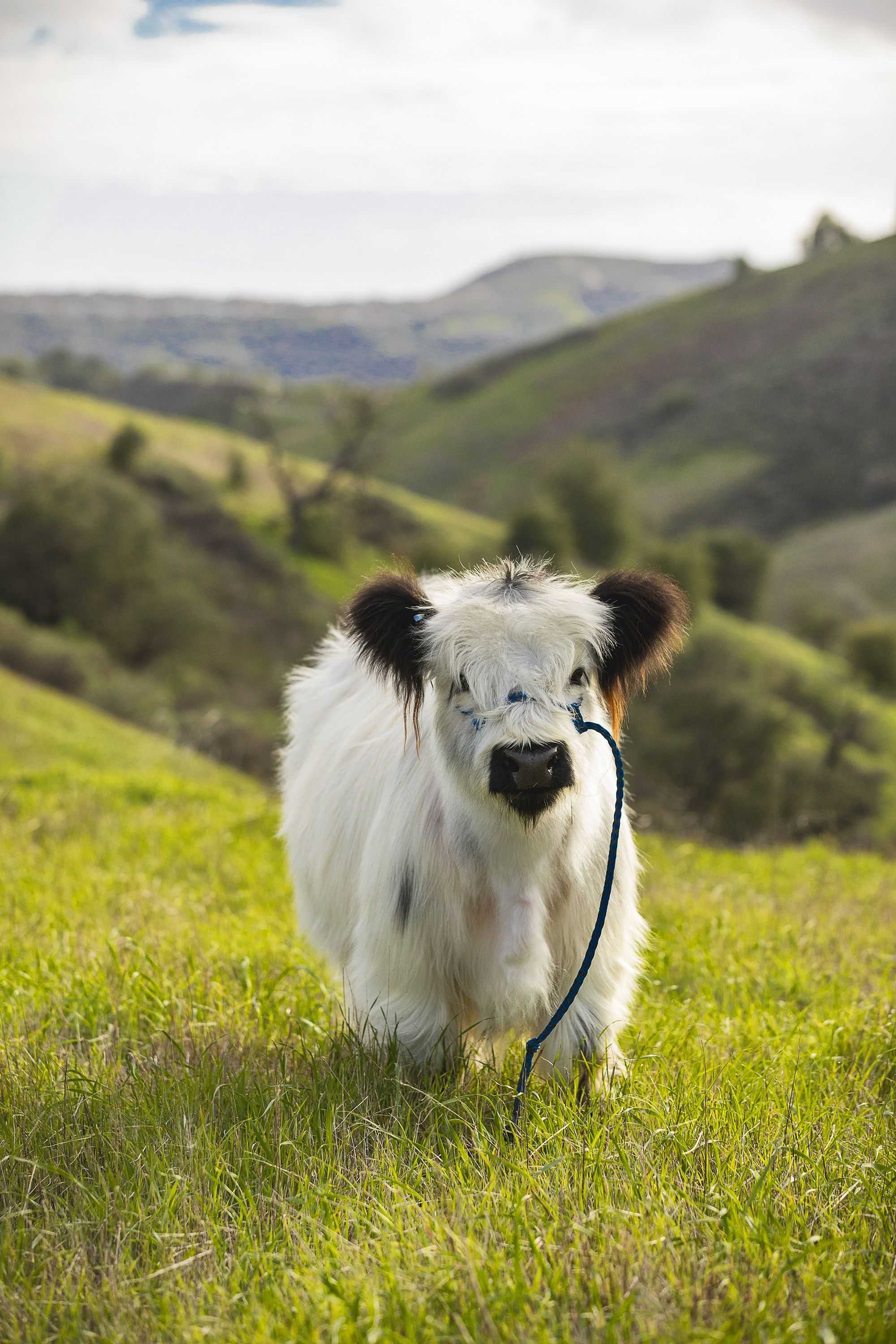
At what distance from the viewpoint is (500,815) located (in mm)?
4148

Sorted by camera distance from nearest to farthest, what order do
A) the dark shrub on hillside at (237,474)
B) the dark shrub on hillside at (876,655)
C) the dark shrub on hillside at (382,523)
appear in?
1. the dark shrub on hillside at (876,655)
2. the dark shrub on hillside at (237,474)
3. the dark shrub on hillside at (382,523)

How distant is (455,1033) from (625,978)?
0.77 m

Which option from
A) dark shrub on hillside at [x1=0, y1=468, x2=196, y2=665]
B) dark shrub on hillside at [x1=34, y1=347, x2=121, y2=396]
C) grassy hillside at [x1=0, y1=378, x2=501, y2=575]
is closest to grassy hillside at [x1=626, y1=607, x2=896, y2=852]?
dark shrub on hillside at [x1=0, y1=468, x2=196, y2=665]

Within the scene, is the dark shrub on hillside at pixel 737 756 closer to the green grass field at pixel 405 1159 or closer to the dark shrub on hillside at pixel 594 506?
the green grass field at pixel 405 1159

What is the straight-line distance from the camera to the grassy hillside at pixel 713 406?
3637 inches

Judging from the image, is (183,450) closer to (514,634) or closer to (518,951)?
(514,634)

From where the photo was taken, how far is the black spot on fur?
4445mm

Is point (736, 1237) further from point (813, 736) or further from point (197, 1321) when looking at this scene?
point (813, 736)

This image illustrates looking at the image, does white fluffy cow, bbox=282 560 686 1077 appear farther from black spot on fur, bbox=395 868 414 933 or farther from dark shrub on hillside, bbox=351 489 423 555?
dark shrub on hillside, bbox=351 489 423 555

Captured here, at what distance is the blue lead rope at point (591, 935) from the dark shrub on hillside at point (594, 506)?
214 ft

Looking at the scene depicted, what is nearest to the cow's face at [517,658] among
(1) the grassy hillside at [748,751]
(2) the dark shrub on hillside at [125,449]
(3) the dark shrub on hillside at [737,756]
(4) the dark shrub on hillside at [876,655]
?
(1) the grassy hillside at [748,751]

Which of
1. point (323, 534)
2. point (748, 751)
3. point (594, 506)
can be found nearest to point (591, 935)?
point (748, 751)

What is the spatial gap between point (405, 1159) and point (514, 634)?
1.89m

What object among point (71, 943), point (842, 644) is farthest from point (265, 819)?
point (842, 644)
